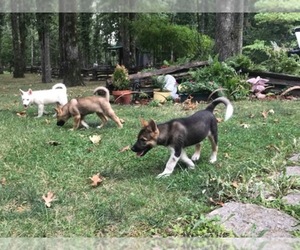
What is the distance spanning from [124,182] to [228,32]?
8.30 m

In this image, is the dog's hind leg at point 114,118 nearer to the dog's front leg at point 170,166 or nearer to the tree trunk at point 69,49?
the dog's front leg at point 170,166

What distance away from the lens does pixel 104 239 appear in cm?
306

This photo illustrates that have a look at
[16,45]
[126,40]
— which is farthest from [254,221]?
[16,45]

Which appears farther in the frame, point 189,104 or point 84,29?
point 84,29

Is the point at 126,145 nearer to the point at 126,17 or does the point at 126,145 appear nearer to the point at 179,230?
the point at 179,230

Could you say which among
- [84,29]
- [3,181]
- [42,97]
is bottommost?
[3,181]

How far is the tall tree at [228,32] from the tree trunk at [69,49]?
18.4ft

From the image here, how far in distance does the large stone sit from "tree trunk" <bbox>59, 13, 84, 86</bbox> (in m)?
12.5

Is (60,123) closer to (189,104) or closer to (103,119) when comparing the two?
(103,119)

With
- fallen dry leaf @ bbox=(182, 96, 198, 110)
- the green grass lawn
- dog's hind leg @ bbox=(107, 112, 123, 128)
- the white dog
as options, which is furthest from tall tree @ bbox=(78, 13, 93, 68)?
the green grass lawn

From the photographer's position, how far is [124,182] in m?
4.15

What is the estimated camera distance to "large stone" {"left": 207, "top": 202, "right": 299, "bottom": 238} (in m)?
3.08

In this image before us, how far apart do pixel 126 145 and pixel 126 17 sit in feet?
67.3

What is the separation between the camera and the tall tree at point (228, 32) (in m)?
11.5
